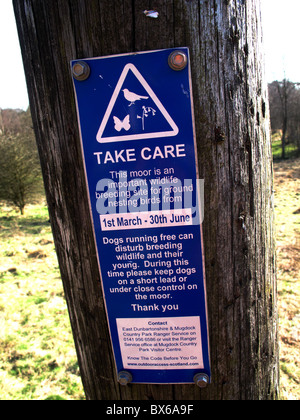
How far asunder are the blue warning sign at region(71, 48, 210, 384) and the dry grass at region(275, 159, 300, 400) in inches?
105

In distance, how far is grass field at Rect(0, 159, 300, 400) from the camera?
355 centimetres

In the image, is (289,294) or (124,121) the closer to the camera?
(124,121)

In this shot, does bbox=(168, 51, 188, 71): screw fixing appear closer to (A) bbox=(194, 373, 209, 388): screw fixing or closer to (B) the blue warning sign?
(B) the blue warning sign

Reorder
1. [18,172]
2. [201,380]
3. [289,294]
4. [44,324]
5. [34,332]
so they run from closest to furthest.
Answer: [201,380] → [34,332] → [44,324] → [289,294] → [18,172]

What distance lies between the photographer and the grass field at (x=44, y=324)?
355cm

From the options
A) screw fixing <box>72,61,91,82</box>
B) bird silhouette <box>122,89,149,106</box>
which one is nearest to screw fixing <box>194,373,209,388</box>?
bird silhouette <box>122,89,149,106</box>

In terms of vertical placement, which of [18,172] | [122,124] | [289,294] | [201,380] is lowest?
[289,294]

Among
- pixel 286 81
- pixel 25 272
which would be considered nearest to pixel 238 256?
pixel 25 272

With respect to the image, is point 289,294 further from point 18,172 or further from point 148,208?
point 18,172

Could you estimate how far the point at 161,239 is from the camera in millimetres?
1193

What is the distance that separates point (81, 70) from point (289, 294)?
522 cm

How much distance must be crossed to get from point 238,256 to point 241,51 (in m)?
0.74

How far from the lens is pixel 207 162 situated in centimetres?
114

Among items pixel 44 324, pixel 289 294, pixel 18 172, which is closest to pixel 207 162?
pixel 44 324
